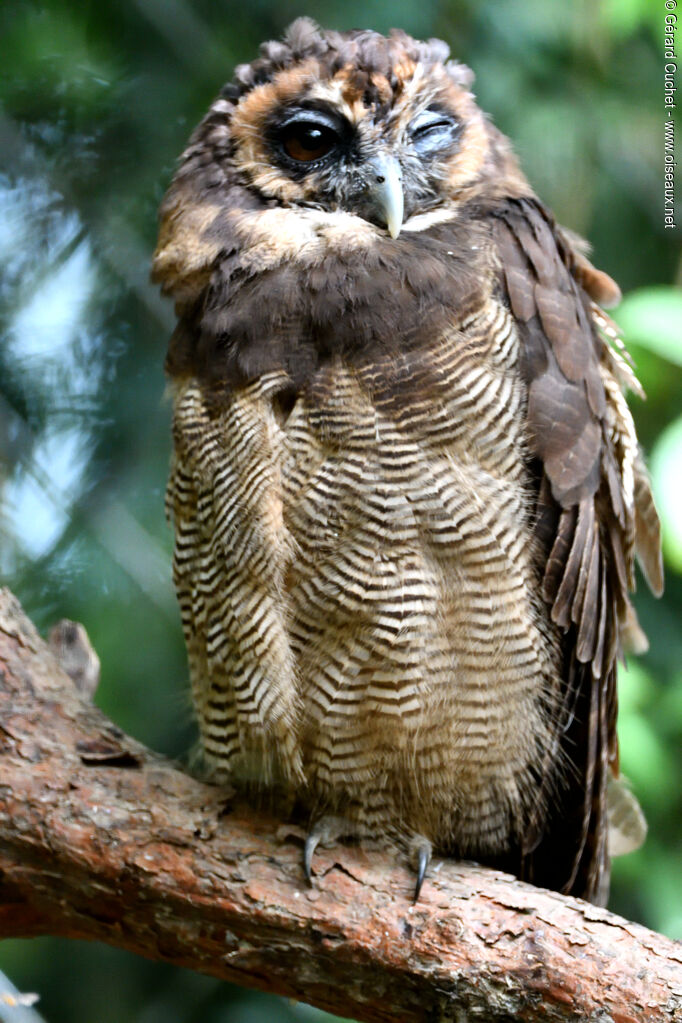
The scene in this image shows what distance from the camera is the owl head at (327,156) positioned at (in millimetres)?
1658

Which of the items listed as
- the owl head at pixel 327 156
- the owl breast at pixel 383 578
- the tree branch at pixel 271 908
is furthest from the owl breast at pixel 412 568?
the owl head at pixel 327 156

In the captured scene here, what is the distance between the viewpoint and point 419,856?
5.20 feet

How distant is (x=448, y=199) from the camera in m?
1.75

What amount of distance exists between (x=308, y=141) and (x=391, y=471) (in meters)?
0.64

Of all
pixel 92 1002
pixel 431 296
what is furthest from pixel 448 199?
pixel 92 1002

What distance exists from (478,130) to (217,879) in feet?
4.66

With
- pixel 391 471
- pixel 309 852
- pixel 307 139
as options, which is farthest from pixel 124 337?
pixel 309 852

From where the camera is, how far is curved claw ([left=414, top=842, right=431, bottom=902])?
1.52 m

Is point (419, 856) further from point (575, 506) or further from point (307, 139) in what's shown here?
point (307, 139)

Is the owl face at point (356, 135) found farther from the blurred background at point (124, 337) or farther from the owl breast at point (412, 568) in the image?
the blurred background at point (124, 337)

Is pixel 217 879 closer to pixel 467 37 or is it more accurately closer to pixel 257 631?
pixel 257 631

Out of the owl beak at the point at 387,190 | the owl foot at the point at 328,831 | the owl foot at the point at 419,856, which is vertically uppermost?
the owl beak at the point at 387,190

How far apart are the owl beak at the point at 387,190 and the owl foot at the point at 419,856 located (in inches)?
40.1

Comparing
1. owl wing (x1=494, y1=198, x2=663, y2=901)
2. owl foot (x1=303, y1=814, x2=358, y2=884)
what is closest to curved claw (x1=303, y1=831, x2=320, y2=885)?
owl foot (x1=303, y1=814, x2=358, y2=884)
